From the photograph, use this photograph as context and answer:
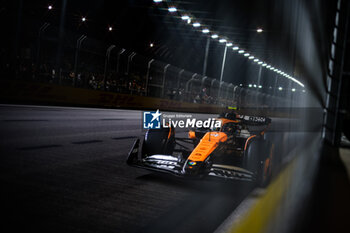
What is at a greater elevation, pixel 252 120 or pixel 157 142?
pixel 252 120

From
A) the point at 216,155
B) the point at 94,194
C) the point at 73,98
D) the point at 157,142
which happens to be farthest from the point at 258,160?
the point at 73,98

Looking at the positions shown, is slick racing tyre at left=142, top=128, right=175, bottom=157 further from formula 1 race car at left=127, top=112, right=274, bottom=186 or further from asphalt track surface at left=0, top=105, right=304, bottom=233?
asphalt track surface at left=0, top=105, right=304, bottom=233

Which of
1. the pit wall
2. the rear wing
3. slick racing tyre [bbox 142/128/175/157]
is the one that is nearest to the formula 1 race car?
slick racing tyre [bbox 142/128/175/157]

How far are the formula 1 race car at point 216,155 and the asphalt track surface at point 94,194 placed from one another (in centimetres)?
24

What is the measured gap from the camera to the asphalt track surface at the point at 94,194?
294 cm

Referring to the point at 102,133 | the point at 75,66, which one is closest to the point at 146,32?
the point at 75,66

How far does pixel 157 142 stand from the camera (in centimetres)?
539

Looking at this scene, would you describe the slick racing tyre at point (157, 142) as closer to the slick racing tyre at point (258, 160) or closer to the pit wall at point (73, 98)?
the slick racing tyre at point (258, 160)

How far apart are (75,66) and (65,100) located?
5.51ft

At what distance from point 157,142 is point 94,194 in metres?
1.81

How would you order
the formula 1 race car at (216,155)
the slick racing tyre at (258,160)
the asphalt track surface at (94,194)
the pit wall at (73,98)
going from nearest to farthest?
the asphalt track surface at (94,194), the formula 1 race car at (216,155), the slick racing tyre at (258,160), the pit wall at (73,98)

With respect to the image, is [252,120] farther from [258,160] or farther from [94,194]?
[94,194]

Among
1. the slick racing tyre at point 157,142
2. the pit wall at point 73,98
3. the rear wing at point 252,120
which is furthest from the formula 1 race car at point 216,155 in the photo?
the pit wall at point 73,98

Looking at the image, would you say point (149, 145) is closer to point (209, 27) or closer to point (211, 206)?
point (211, 206)
